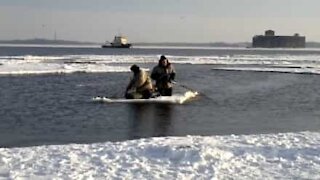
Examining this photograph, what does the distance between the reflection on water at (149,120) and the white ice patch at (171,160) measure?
2.51 metres

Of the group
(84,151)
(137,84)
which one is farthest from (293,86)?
(84,151)

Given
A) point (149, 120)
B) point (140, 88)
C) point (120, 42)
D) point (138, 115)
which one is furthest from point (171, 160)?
point (120, 42)

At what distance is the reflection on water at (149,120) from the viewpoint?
12.9 meters

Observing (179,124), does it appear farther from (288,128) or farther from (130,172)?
(130,172)

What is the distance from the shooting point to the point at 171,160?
872 cm

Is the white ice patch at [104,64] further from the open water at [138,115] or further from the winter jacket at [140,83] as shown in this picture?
the winter jacket at [140,83]

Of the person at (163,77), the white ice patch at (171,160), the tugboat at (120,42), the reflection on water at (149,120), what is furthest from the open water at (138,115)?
the tugboat at (120,42)

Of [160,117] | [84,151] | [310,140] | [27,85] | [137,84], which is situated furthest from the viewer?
[27,85]

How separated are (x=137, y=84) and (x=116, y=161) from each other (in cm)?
1080

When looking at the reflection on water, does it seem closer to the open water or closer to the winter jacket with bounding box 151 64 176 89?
the open water

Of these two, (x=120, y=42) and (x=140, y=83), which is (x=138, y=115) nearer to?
(x=140, y=83)

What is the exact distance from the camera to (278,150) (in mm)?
9406

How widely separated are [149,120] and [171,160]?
6.20m

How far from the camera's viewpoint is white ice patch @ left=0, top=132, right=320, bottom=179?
792 cm
